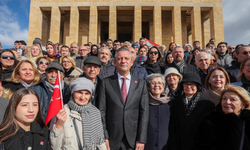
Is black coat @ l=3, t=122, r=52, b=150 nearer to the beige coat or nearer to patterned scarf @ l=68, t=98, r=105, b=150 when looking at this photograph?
the beige coat

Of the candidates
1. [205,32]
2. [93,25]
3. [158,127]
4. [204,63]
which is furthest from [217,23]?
[158,127]

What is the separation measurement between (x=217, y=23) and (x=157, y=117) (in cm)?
2402

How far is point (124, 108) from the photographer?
10.9 feet

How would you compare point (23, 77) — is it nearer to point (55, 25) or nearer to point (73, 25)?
point (73, 25)

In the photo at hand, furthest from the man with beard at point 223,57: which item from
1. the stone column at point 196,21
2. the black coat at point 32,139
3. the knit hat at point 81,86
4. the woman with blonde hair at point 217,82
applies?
the stone column at point 196,21

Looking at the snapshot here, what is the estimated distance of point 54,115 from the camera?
8.79ft

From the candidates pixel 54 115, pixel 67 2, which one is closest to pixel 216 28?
pixel 67 2

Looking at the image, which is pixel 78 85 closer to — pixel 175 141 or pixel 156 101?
pixel 156 101

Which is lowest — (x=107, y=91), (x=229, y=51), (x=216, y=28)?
(x=107, y=91)

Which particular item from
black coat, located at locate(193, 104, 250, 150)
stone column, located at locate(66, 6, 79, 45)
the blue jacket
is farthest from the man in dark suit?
stone column, located at locate(66, 6, 79, 45)

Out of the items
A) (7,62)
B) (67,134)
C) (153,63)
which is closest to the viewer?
(67,134)

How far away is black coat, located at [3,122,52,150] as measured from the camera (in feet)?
7.84

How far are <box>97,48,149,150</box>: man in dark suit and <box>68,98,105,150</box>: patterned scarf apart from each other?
180mm

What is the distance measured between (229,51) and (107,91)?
800cm
